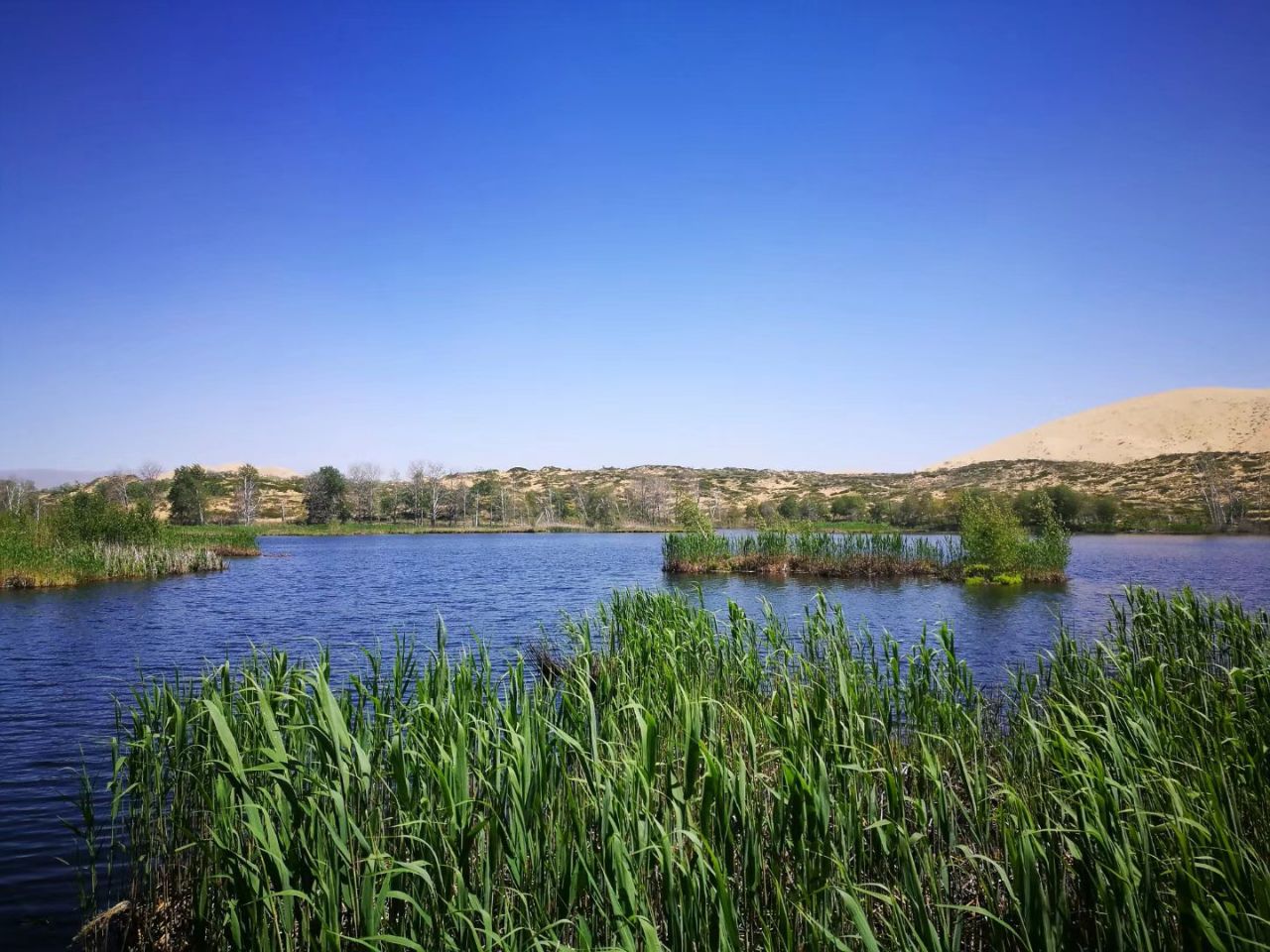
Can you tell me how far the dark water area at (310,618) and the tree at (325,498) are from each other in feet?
161

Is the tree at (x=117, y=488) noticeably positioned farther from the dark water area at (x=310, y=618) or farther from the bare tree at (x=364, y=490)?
the dark water area at (x=310, y=618)

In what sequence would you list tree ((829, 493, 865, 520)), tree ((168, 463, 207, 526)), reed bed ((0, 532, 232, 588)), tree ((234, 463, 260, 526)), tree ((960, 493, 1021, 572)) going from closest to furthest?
reed bed ((0, 532, 232, 588)), tree ((960, 493, 1021, 572)), tree ((168, 463, 207, 526)), tree ((829, 493, 865, 520)), tree ((234, 463, 260, 526))

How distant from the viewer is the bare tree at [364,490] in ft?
317

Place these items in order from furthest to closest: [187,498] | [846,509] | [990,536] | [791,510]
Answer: [846,509] < [791,510] < [187,498] < [990,536]

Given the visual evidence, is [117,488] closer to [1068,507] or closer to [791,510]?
[791,510]

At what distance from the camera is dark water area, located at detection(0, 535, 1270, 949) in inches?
321

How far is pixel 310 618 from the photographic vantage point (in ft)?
72.0

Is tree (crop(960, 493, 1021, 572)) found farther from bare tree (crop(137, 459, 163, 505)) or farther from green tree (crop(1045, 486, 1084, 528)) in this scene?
bare tree (crop(137, 459, 163, 505))

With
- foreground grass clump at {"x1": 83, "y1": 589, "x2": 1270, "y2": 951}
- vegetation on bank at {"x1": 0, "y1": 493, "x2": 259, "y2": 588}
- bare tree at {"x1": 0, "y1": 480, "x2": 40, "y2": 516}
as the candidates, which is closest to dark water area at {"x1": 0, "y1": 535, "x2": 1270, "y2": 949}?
vegetation on bank at {"x1": 0, "y1": 493, "x2": 259, "y2": 588}

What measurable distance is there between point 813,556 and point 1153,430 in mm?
125367

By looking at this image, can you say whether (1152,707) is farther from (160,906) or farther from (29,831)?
(29,831)

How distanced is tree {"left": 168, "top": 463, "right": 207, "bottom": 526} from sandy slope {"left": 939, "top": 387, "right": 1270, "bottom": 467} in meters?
128

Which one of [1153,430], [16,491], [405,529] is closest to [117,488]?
[16,491]

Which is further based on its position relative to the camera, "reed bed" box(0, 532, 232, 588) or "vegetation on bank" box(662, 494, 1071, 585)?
"vegetation on bank" box(662, 494, 1071, 585)
